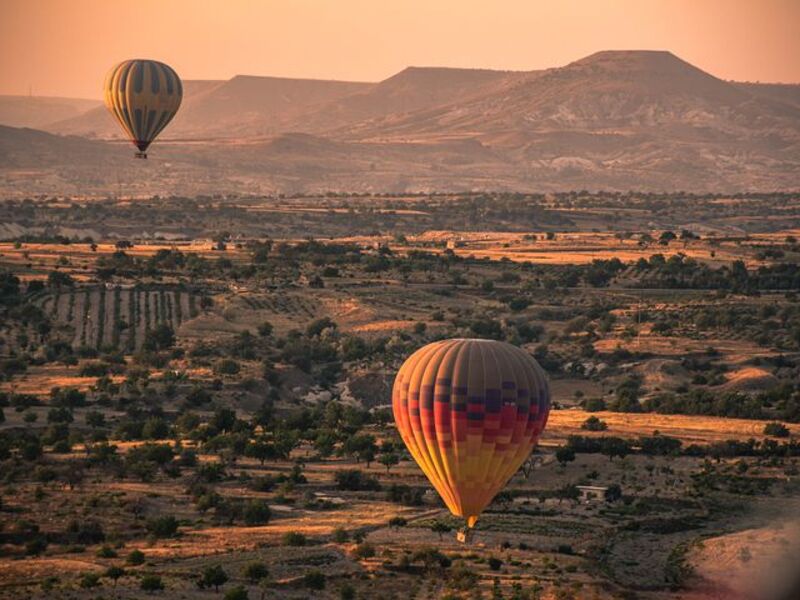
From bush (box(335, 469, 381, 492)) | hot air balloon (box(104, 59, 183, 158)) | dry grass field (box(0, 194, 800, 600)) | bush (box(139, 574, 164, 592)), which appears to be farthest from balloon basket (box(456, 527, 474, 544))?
hot air balloon (box(104, 59, 183, 158))

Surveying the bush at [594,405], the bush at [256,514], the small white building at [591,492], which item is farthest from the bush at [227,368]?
the bush at [256,514]

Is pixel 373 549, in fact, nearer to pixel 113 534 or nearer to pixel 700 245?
pixel 113 534

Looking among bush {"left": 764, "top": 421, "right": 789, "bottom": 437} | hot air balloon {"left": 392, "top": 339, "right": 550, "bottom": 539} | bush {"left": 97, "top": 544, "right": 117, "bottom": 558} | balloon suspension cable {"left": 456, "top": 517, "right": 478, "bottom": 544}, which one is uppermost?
hot air balloon {"left": 392, "top": 339, "right": 550, "bottom": 539}

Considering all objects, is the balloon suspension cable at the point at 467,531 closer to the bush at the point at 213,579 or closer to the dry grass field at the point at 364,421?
the dry grass field at the point at 364,421

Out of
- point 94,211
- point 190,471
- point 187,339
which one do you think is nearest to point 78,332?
point 187,339

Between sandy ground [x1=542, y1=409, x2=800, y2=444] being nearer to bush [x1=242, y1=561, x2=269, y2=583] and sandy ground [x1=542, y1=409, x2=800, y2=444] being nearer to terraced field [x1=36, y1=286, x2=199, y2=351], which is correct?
bush [x1=242, y1=561, x2=269, y2=583]

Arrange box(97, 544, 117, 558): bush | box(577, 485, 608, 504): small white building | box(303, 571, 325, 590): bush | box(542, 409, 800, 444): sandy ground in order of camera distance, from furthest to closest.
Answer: box(542, 409, 800, 444): sandy ground → box(577, 485, 608, 504): small white building → box(97, 544, 117, 558): bush → box(303, 571, 325, 590): bush

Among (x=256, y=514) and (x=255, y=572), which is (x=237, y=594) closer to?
(x=255, y=572)
